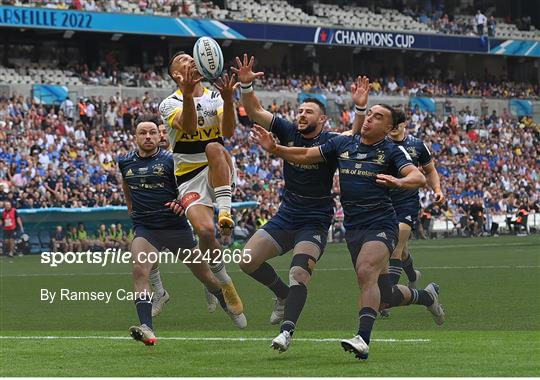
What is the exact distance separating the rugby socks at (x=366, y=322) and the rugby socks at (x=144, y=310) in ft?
8.32

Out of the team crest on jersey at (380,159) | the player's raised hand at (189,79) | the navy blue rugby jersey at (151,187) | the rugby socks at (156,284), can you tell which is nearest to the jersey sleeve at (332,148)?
the team crest on jersey at (380,159)

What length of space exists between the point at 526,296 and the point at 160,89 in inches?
1216

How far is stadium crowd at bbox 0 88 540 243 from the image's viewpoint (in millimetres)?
35281

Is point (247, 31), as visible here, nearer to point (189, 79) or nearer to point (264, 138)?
point (189, 79)

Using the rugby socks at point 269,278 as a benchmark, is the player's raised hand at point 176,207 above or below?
above

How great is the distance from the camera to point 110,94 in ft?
149

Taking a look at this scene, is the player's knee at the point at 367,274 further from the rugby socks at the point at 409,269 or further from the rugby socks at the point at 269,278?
the rugby socks at the point at 409,269

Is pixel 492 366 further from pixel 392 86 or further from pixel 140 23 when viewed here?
pixel 392 86

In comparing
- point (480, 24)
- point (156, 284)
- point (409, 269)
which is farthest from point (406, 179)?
point (480, 24)

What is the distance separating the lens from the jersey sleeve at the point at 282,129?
40.9ft

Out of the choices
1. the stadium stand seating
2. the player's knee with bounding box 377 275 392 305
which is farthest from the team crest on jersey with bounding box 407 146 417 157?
the stadium stand seating

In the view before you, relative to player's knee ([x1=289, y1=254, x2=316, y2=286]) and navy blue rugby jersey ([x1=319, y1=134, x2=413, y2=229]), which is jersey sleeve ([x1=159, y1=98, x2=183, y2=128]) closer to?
player's knee ([x1=289, y1=254, x2=316, y2=286])

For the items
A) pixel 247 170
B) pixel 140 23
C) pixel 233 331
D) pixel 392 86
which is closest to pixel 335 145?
pixel 233 331

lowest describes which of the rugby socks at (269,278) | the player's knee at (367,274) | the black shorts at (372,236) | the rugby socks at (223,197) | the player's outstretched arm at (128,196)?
the rugby socks at (269,278)
